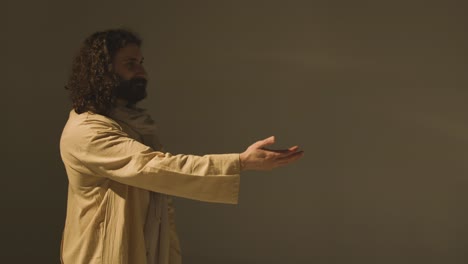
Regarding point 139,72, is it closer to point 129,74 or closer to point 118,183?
point 129,74

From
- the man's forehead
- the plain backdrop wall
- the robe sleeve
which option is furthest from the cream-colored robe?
the plain backdrop wall

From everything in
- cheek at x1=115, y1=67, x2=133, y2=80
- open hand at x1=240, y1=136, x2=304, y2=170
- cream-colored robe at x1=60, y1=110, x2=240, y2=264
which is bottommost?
cream-colored robe at x1=60, y1=110, x2=240, y2=264

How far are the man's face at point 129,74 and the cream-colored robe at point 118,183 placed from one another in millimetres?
102

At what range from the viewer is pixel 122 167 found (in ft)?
4.84

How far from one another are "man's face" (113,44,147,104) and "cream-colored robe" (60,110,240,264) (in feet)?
0.33

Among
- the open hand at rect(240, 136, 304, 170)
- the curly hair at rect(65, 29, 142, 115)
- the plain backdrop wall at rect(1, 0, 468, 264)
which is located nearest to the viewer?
the open hand at rect(240, 136, 304, 170)

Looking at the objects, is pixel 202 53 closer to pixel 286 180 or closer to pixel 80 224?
pixel 286 180

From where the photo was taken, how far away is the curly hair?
1.63 metres

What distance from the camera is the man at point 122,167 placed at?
145 centimetres

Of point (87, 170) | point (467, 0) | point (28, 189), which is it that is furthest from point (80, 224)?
point (467, 0)

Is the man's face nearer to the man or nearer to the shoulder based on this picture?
the man

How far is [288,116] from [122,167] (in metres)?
1.26

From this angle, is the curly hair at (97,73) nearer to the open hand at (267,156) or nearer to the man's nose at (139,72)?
the man's nose at (139,72)

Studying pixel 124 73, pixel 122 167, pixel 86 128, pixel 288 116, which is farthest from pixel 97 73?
pixel 288 116
